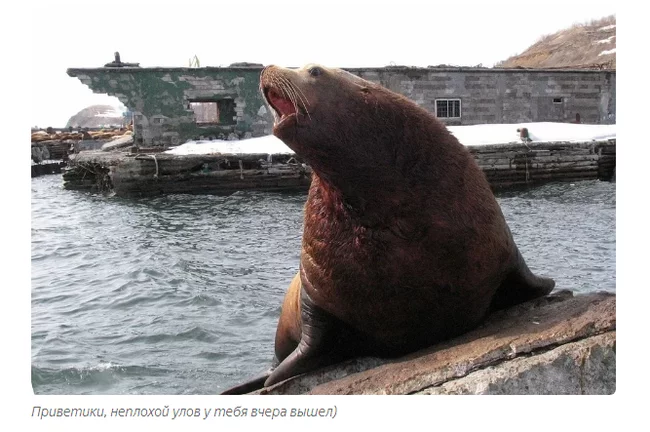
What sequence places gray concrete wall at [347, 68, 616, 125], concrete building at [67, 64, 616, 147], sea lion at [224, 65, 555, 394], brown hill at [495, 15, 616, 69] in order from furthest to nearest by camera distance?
brown hill at [495, 15, 616, 69] < gray concrete wall at [347, 68, 616, 125] < concrete building at [67, 64, 616, 147] < sea lion at [224, 65, 555, 394]

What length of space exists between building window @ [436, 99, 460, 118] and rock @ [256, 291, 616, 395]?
24.7 meters

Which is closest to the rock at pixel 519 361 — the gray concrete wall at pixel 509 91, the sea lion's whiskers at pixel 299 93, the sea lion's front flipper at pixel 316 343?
the sea lion's front flipper at pixel 316 343

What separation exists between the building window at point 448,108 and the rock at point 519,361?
24.7 metres

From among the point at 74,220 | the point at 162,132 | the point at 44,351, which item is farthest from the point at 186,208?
the point at 44,351

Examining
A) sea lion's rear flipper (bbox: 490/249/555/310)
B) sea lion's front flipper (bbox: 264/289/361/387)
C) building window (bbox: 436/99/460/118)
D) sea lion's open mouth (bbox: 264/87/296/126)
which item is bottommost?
sea lion's front flipper (bbox: 264/289/361/387)

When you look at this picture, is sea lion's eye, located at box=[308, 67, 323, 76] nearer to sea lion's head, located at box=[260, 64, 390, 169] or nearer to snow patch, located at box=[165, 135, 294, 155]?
sea lion's head, located at box=[260, 64, 390, 169]

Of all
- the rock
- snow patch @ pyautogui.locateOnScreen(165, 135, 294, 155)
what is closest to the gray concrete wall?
snow patch @ pyautogui.locateOnScreen(165, 135, 294, 155)

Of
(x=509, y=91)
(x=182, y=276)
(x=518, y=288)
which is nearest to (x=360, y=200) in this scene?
(x=518, y=288)

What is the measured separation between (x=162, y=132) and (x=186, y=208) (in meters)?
9.17

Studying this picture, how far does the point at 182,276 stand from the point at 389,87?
18.8 metres

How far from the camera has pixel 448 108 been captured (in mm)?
28328

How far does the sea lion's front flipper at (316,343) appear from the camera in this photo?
13.7 ft

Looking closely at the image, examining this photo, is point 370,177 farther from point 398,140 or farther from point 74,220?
point 74,220

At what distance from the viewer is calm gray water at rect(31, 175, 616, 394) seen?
21.1 ft
